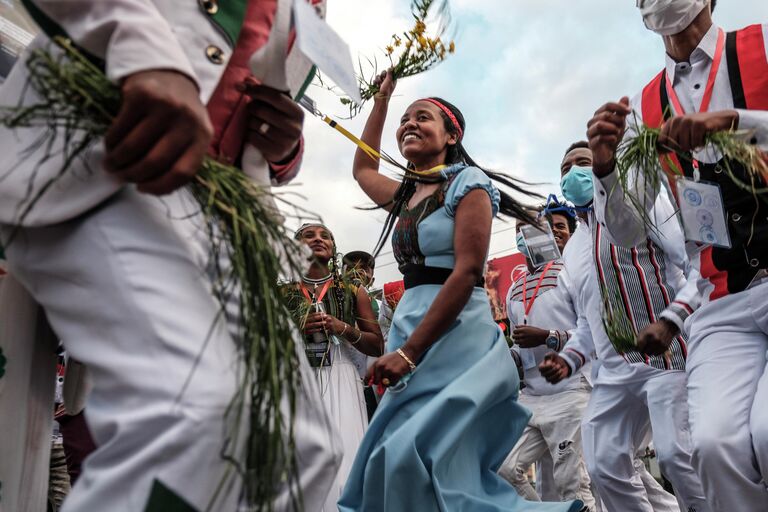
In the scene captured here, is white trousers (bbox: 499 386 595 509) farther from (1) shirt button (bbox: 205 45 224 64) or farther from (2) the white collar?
(1) shirt button (bbox: 205 45 224 64)

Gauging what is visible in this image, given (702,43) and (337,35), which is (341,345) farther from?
(337,35)

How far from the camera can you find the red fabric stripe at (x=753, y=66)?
313cm

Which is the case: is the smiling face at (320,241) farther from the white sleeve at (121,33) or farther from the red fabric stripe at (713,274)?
the white sleeve at (121,33)

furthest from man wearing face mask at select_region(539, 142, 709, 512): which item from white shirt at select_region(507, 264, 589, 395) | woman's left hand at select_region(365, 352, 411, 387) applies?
woman's left hand at select_region(365, 352, 411, 387)

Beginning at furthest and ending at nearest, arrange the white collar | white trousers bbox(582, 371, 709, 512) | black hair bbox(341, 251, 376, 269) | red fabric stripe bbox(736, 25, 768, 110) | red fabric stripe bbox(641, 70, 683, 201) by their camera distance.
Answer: black hair bbox(341, 251, 376, 269) < white trousers bbox(582, 371, 709, 512) < red fabric stripe bbox(641, 70, 683, 201) < the white collar < red fabric stripe bbox(736, 25, 768, 110)

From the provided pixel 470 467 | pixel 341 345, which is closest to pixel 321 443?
pixel 470 467

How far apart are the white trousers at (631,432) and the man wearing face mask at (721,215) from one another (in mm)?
1021

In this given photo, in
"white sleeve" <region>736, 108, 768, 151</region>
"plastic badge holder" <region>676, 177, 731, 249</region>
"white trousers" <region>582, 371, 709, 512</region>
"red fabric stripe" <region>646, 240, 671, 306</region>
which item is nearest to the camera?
"white sleeve" <region>736, 108, 768, 151</region>

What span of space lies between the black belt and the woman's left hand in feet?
1.57

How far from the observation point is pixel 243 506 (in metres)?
1.49

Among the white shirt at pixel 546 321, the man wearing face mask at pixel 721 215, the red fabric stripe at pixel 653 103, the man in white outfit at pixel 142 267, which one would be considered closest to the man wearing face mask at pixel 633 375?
the red fabric stripe at pixel 653 103

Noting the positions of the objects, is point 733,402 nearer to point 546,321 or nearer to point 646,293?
point 646,293

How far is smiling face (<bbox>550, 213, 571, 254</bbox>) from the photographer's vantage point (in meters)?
7.32

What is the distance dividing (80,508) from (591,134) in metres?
2.36
